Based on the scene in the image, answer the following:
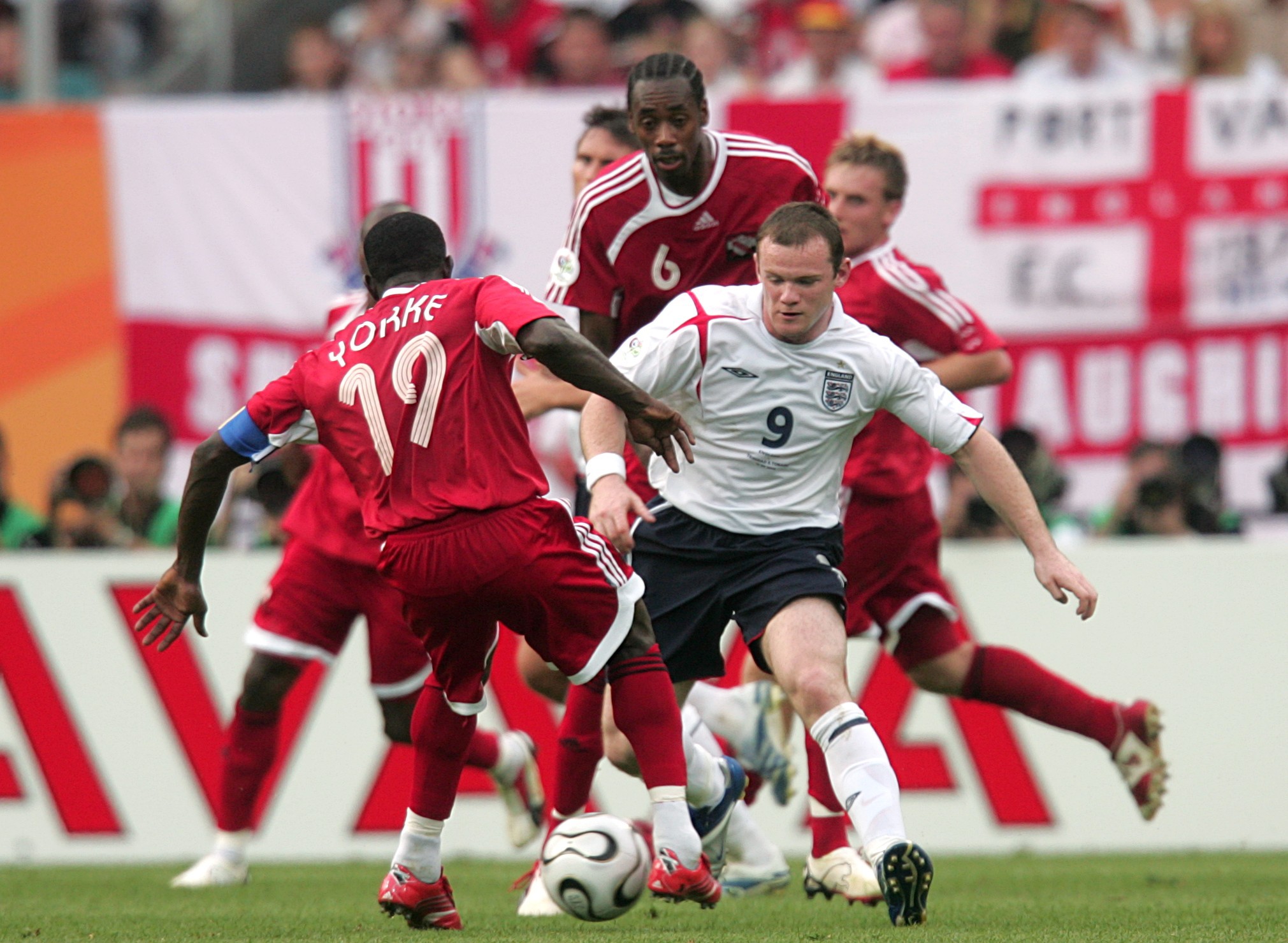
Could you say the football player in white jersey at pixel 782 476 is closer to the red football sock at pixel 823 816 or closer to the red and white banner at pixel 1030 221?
the red football sock at pixel 823 816

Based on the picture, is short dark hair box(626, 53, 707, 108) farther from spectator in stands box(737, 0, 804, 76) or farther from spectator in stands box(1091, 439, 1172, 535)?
spectator in stands box(737, 0, 804, 76)

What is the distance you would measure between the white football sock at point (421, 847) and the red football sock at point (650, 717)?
0.65 metres

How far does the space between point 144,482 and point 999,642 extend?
4.24 meters

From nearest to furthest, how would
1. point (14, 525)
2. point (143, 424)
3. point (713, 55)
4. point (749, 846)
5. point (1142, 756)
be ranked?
point (749, 846) < point (1142, 756) < point (14, 525) < point (143, 424) < point (713, 55)

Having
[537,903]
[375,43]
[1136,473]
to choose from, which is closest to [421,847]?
[537,903]

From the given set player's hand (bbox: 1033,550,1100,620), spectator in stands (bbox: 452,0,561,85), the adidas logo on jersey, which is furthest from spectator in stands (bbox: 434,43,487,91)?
player's hand (bbox: 1033,550,1100,620)

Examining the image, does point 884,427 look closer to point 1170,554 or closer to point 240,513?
point 1170,554

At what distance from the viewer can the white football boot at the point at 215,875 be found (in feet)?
23.8

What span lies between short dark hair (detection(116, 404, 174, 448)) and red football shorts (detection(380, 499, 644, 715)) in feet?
14.8

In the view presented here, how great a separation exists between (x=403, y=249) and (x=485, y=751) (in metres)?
2.60

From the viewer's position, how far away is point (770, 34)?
519 inches

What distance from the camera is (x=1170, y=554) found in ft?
28.8

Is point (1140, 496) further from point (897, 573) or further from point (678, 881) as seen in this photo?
point (678, 881)

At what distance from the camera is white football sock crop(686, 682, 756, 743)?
22.9ft
